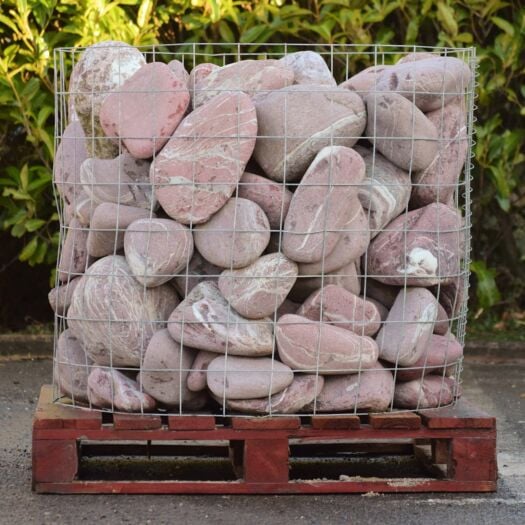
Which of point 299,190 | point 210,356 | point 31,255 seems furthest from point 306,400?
point 31,255

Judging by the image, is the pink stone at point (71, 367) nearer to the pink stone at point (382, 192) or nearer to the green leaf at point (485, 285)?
the pink stone at point (382, 192)

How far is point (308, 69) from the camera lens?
348cm

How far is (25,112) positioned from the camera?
5305mm

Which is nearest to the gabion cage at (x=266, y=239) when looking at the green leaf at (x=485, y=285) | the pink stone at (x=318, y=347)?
the pink stone at (x=318, y=347)

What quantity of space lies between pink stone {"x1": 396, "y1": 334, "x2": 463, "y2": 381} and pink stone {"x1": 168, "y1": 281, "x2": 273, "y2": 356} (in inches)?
16.7

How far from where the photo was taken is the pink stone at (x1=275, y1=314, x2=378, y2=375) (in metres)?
3.12

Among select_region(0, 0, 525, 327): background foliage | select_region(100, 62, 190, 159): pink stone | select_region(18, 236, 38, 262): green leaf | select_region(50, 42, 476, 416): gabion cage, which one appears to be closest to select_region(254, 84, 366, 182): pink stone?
select_region(50, 42, 476, 416): gabion cage

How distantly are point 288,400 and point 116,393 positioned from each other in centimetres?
48

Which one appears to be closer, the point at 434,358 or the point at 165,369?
the point at 165,369

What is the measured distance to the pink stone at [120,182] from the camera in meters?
3.29

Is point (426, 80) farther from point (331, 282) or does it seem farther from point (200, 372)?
point (200, 372)

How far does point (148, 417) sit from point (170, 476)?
38 centimetres

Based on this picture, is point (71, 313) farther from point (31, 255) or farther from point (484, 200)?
point (484, 200)

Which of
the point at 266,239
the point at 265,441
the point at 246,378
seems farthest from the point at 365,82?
the point at 265,441
